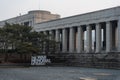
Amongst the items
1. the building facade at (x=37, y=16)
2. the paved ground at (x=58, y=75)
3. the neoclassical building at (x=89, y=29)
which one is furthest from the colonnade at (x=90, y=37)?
the paved ground at (x=58, y=75)

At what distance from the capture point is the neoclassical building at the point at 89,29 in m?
74.8

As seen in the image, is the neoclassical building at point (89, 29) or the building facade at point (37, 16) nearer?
the neoclassical building at point (89, 29)

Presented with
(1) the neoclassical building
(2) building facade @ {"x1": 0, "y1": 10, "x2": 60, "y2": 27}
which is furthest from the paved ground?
(2) building facade @ {"x1": 0, "y1": 10, "x2": 60, "y2": 27}

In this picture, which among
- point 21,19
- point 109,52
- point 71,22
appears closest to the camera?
point 109,52

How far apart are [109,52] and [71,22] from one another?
20.6 m

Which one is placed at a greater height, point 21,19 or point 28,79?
point 21,19

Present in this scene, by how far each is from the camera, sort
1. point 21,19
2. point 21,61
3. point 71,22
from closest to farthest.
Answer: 1. point 21,61
2. point 71,22
3. point 21,19

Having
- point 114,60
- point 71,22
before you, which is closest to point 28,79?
point 114,60

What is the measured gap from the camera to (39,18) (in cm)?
10500

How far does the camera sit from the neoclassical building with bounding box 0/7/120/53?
74750 mm

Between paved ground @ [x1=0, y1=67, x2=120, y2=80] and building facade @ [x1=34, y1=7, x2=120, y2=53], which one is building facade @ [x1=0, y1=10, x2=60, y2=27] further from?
paved ground @ [x1=0, y1=67, x2=120, y2=80]

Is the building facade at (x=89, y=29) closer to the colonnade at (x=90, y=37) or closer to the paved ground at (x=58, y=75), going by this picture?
the colonnade at (x=90, y=37)

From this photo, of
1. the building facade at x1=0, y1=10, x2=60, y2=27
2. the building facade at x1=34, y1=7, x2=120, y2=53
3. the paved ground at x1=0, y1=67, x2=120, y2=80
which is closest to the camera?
the paved ground at x1=0, y1=67, x2=120, y2=80

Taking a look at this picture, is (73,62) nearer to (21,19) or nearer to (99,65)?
(99,65)
